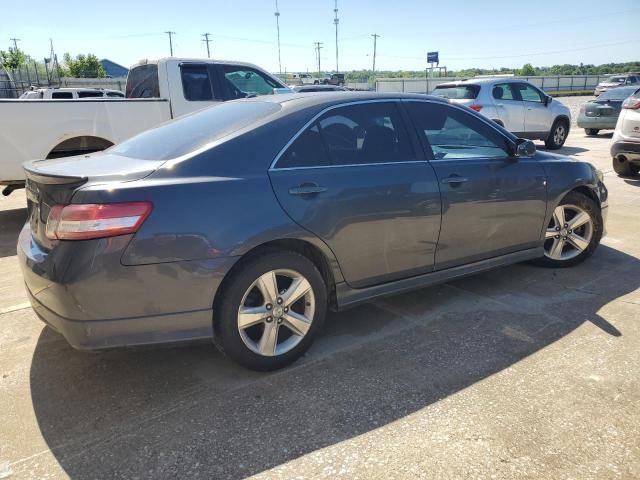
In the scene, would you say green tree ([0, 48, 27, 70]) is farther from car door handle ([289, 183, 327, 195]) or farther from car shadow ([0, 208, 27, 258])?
car door handle ([289, 183, 327, 195])

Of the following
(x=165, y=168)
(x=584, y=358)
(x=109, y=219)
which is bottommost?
(x=584, y=358)

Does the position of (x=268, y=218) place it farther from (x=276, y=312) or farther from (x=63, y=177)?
(x=63, y=177)

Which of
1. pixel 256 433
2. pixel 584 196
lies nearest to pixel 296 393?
pixel 256 433

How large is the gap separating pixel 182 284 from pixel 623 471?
7.25ft

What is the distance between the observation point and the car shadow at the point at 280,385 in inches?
95.2

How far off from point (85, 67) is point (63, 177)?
67.5 m

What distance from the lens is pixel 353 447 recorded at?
2424mm

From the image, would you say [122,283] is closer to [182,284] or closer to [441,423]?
[182,284]

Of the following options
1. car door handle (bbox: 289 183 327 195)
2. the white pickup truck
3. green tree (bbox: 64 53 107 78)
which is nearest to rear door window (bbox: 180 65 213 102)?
the white pickup truck

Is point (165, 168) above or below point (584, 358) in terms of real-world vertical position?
above

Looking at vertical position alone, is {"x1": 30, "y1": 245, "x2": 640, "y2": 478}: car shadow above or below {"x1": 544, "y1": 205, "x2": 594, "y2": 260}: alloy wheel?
below

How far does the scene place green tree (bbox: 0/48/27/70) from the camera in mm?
45156

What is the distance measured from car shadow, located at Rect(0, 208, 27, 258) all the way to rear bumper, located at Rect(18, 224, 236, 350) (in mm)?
3278

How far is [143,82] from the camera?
8312mm
